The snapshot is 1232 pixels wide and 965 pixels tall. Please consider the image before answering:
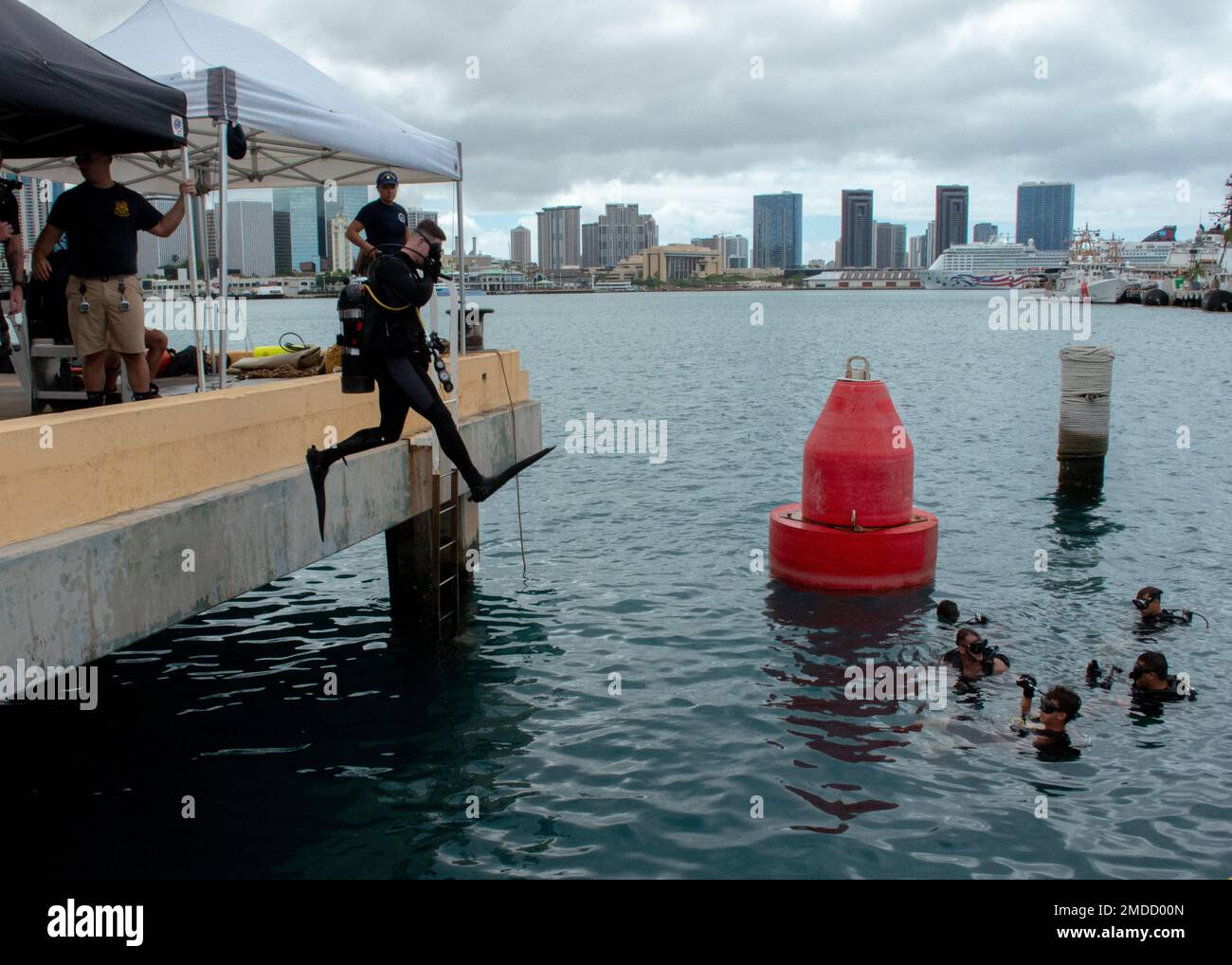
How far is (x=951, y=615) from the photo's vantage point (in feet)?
42.9

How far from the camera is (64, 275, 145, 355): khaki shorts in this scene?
9297 mm

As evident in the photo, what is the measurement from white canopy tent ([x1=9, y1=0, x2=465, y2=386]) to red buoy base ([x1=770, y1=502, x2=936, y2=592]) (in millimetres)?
4834

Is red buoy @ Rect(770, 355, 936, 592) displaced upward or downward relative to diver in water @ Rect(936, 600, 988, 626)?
upward

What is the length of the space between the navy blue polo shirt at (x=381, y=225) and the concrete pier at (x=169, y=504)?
2.41 meters

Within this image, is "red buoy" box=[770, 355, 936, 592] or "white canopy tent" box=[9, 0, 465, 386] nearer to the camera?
"white canopy tent" box=[9, 0, 465, 386]

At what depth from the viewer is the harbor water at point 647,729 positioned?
823cm

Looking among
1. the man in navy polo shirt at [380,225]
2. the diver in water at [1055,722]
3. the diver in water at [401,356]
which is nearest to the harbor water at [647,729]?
the diver in water at [1055,722]

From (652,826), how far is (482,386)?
650 centimetres

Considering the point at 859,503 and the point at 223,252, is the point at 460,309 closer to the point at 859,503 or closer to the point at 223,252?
the point at 223,252

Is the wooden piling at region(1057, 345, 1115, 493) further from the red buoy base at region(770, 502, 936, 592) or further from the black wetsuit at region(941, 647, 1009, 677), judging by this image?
the black wetsuit at region(941, 647, 1009, 677)

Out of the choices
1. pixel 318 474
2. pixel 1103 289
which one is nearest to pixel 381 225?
pixel 318 474

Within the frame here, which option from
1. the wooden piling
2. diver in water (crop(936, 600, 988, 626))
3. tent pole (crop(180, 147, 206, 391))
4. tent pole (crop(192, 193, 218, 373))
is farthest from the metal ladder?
the wooden piling

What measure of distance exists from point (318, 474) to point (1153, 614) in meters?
9.46

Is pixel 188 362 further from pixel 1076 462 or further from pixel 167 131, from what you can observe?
pixel 1076 462
